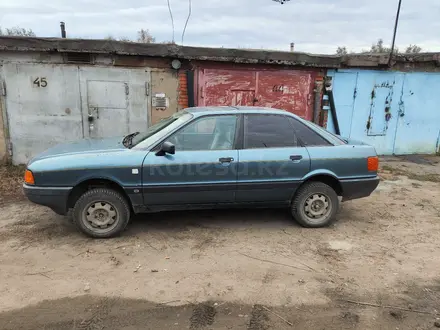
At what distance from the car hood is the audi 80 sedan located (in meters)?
0.01

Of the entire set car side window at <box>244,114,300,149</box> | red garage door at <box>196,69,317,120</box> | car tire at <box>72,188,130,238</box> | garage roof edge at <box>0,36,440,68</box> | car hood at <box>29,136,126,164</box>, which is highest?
garage roof edge at <box>0,36,440,68</box>

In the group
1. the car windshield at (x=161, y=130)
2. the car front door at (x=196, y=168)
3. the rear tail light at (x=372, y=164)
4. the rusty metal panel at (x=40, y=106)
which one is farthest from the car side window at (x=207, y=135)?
the rusty metal panel at (x=40, y=106)

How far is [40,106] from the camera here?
755 cm

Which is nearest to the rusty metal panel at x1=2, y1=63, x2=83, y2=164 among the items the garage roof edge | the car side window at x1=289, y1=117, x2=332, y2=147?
the garage roof edge

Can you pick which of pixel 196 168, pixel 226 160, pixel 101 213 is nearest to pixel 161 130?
pixel 196 168

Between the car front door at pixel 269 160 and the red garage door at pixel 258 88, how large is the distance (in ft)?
12.0

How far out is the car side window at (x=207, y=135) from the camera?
14.6ft

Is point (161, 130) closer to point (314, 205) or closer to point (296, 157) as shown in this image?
point (296, 157)

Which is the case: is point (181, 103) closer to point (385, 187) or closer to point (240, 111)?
point (240, 111)

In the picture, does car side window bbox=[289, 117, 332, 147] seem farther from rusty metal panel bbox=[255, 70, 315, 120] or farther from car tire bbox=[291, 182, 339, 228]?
rusty metal panel bbox=[255, 70, 315, 120]

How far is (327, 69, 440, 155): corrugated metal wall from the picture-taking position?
30.2ft

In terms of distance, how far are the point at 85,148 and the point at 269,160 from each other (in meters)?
2.30

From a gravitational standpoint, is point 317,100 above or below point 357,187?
above

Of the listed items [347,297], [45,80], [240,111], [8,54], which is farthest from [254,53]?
[347,297]
